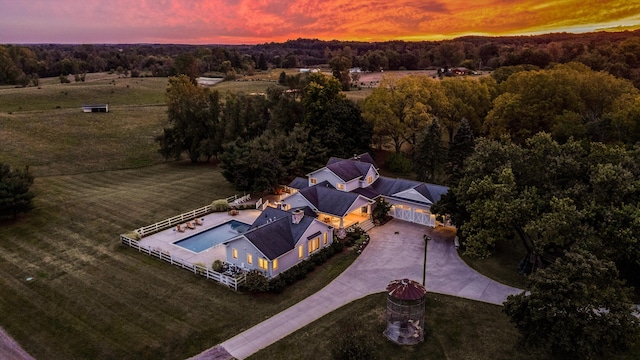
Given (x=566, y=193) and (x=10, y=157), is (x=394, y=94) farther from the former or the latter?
(x=10, y=157)

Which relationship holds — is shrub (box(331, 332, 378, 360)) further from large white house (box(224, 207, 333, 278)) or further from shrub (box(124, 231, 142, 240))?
shrub (box(124, 231, 142, 240))

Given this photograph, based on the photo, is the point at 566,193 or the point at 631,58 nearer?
the point at 566,193

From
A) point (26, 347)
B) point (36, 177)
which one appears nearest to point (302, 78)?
point (36, 177)

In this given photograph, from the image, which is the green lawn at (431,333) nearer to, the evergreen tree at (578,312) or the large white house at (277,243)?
the evergreen tree at (578,312)

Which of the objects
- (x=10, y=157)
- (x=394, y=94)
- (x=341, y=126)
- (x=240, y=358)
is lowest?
(x=240, y=358)

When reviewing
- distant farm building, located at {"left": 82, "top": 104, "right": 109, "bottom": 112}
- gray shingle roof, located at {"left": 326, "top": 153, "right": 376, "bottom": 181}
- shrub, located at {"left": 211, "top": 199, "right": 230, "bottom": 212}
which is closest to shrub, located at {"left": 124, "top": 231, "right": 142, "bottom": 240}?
shrub, located at {"left": 211, "top": 199, "right": 230, "bottom": 212}

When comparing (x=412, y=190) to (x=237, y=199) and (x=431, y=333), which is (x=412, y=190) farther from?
(x=237, y=199)
